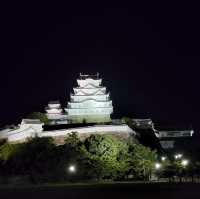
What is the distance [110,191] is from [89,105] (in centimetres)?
3282

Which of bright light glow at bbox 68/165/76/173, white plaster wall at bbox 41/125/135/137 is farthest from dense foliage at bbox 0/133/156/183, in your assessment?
white plaster wall at bbox 41/125/135/137

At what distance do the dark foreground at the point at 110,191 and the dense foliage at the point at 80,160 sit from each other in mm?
4472

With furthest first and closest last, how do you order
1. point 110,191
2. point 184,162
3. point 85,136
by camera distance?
point 85,136, point 184,162, point 110,191

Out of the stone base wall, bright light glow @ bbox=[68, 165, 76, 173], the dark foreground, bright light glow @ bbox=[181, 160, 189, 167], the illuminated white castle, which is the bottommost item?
the dark foreground

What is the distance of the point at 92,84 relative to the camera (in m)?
66.3

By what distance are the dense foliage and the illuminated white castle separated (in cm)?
1776

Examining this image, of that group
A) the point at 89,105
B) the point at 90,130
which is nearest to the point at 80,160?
the point at 90,130

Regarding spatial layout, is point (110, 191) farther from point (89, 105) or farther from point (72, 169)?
point (89, 105)

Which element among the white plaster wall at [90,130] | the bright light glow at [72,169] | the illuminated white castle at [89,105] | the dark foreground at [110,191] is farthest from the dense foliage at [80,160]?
the illuminated white castle at [89,105]

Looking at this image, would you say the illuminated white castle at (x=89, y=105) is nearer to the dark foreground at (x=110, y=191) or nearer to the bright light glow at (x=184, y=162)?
the bright light glow at (x=184, y=162)

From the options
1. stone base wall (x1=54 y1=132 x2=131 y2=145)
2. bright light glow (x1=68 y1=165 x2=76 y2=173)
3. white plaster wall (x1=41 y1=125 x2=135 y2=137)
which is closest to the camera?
bright light glow (x1=68 y1=165 x2=76 y2=173)

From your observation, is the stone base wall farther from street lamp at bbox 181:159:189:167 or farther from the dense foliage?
street lamp at bbox 181:159:189:167

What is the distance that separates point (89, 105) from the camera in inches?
2527

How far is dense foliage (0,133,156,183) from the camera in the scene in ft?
132
